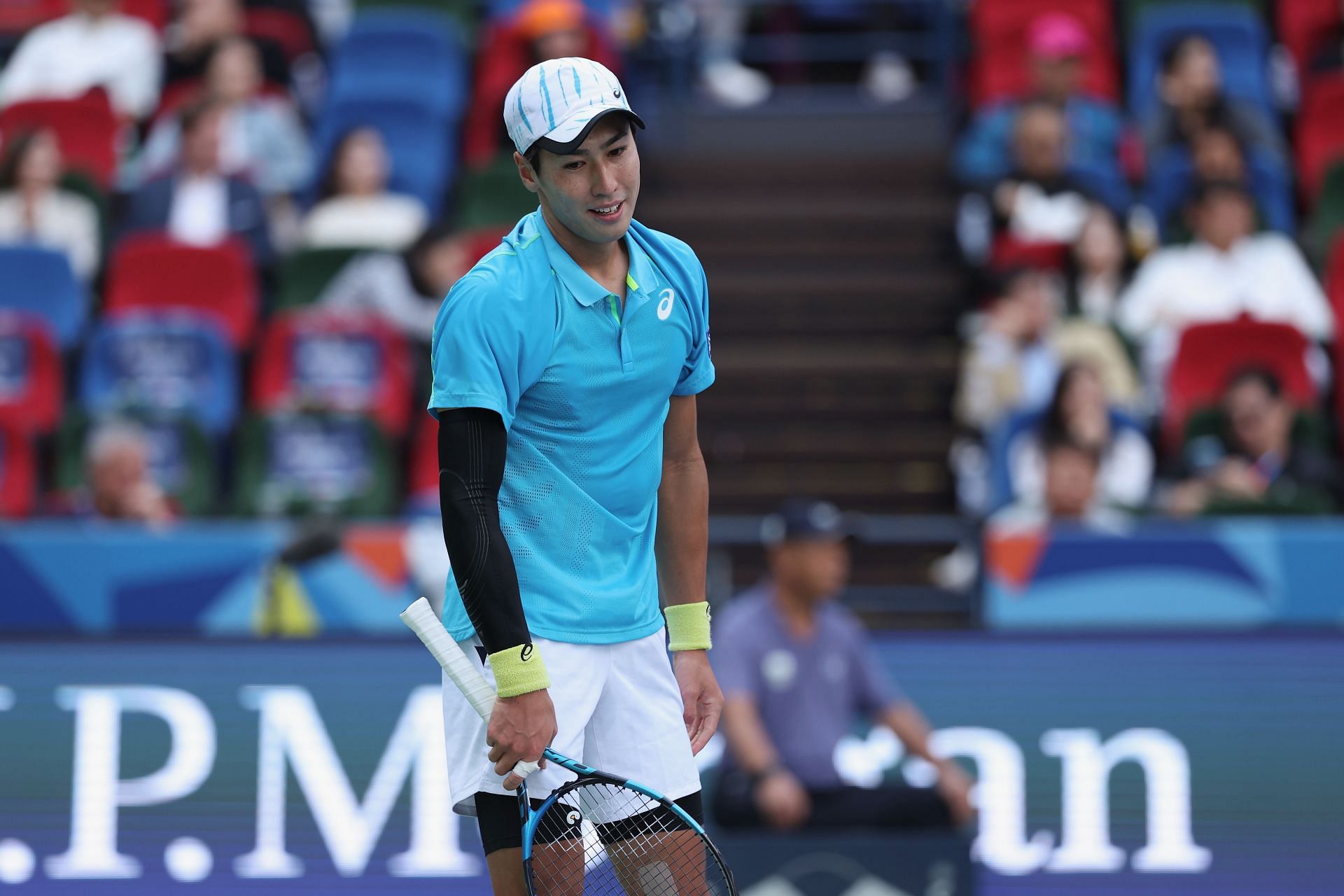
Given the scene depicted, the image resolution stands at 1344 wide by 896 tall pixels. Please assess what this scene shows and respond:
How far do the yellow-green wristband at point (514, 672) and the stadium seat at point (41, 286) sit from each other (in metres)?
6.27

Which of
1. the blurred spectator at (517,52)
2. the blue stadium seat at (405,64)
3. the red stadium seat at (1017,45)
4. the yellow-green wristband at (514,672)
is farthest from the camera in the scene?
the blue stadium seat at (405,64)

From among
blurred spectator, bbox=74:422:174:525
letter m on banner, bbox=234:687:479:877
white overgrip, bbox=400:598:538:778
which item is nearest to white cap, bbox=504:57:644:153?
white overgrip, bbox=400:598:538:778

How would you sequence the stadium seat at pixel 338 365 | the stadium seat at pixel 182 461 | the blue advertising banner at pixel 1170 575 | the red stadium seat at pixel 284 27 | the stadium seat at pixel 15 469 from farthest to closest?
the red stadium seat at pixel 284 27, the stadium seat at pixel 338 365, the stadium seat at pixel 15 469, the stadium seat at pixel 182 461, the blue advertising banner at pixel 1170 575

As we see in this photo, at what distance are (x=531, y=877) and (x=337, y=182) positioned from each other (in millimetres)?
6594

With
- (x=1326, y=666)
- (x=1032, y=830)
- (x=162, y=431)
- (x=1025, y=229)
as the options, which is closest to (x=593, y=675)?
(x=1032, y=830)

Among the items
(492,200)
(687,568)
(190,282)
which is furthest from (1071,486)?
(190,282)

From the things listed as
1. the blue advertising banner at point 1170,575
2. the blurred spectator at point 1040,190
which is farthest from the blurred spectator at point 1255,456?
the blurred spectator at point 1040,190

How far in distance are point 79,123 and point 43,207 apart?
952 millimetres

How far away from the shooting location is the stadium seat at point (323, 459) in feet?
25.2

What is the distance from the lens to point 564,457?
308cm

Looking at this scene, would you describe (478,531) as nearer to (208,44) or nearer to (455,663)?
(455,663)

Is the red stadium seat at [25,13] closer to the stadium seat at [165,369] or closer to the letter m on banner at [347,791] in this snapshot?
the stadium seat at [165,369]

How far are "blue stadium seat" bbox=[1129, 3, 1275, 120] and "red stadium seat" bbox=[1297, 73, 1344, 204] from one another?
264 mm

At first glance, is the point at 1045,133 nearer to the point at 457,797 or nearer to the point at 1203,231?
the point at 1203,231
